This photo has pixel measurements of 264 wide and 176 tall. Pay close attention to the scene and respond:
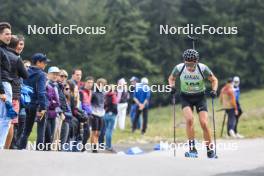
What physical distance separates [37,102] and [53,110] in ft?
3.16

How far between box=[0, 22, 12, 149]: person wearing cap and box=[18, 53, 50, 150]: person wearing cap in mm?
1466

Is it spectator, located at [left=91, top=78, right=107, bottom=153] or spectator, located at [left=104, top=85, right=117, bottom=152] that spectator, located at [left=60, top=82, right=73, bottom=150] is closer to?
spectator, located at [left=91, top=78, right=107, bottom=153]

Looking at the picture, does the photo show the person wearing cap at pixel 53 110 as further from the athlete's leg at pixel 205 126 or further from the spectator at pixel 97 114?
the athlete's leg at pixel 205 126

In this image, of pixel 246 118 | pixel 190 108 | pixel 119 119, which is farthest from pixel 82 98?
pixel 246 118

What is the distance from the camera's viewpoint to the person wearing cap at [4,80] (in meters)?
8.92

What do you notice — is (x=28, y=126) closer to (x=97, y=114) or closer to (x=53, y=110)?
(x=53, y=110)

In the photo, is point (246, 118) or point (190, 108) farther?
point (246, 118)

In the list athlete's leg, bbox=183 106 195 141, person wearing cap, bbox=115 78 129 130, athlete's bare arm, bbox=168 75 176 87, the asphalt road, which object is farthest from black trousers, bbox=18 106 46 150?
person wearing cap, bbox=115 78 129 130

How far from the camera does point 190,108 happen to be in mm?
11562

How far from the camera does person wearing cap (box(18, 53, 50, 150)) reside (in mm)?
10680

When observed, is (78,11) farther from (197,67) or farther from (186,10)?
(197,67)

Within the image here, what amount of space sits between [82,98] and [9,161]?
606 centimetres

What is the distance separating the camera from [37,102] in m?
10.8

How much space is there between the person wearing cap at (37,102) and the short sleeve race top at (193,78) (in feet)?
7.92
